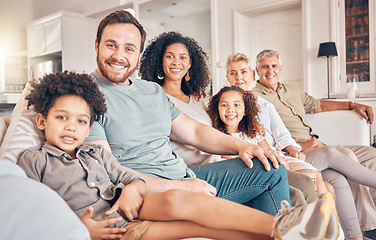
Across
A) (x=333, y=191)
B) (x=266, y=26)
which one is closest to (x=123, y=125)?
(x=333, y=191)

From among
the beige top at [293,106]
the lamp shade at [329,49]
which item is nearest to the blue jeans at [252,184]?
the beige top at [293,106]

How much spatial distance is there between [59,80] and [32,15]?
24.9 ft

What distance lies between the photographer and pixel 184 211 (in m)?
1.02

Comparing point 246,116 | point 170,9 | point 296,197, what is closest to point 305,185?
point 296,197

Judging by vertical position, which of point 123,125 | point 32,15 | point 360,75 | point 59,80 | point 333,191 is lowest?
point 333,191

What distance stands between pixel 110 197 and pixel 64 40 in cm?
620

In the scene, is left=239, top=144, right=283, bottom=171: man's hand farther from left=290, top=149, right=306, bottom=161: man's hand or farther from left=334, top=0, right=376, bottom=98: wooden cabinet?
left=334, top=0, right=376, bottom=98: wooden cabinet

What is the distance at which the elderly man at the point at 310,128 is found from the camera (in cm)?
219

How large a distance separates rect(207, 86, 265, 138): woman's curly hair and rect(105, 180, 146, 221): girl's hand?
1.06 metres

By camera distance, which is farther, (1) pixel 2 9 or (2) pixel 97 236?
(1) pixel 2 9

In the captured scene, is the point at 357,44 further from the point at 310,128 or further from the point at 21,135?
the point at 21,135

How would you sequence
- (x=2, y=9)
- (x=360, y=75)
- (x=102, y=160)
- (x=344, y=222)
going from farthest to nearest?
(x=2, y=9) → (x=360, y=75) → (x=344, y=222) → (x=102, y=160)

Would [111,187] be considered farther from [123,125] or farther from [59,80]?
[59,80]

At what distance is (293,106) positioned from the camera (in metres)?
2.84
